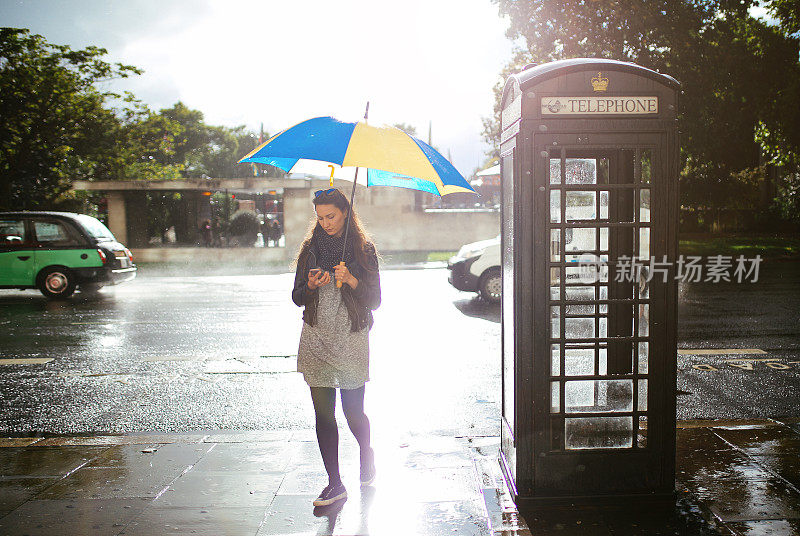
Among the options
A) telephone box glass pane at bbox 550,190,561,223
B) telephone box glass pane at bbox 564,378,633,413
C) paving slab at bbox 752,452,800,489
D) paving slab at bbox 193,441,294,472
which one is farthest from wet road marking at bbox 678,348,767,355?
paving slab at bbox 193,441,294,472

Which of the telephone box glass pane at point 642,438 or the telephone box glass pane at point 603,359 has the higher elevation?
the telephone box glass pane at point 603,359

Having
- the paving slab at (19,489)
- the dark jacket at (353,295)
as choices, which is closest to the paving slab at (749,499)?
the dark jacket at (353,295)

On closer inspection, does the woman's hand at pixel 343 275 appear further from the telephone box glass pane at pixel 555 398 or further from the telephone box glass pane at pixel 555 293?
→ the telephone box glass pane at pixel 555 398

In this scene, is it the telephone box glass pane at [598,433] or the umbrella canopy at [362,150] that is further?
the telephone box glass pane at [598,433]

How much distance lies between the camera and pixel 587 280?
3678mm

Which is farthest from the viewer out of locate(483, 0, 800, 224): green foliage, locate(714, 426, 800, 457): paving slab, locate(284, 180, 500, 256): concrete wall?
locate(284, 180, 500, 256): concrete wall

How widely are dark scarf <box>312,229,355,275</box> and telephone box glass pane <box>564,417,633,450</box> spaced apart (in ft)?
5.13

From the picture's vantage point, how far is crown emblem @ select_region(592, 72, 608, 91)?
340 cm

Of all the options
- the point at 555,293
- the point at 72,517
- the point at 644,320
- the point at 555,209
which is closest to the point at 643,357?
the point at 644,320

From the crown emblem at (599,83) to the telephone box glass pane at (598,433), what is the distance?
5.94 feet

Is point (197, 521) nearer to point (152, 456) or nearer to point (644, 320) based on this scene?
point (152, 456)

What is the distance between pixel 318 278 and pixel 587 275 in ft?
5.00

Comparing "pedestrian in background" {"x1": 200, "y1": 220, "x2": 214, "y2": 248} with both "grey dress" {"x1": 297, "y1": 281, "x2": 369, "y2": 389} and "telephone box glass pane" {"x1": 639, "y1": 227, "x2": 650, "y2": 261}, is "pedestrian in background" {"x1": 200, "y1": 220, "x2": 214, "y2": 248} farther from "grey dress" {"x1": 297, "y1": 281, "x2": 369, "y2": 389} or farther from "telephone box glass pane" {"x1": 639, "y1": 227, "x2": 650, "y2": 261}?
"telephone box glass pane" {"x1": 639, "y1": 227, "x2": 650, "y2": 261}

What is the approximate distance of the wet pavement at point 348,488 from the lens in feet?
11.2
